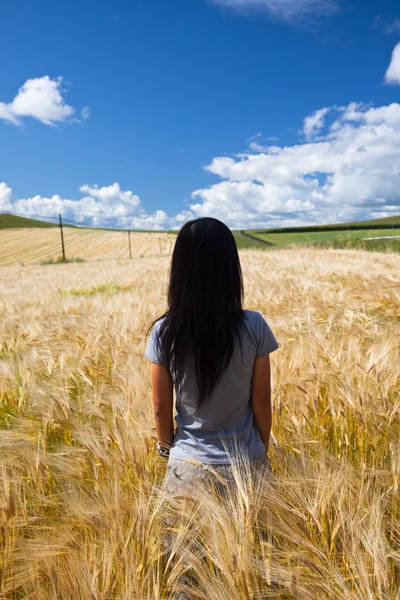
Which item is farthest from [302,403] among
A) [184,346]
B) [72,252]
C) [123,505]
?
[72,252]

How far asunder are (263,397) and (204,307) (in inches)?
16.9

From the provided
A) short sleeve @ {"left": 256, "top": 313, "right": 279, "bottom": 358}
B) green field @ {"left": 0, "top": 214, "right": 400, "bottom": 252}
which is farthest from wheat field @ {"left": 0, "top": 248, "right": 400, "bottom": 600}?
green field @ {"left": 0, "top": 214, "right": 400, "bottom": 252}

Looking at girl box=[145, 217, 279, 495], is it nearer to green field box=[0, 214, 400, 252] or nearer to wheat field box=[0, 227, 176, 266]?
green field box=[0, 214, 400, 252]

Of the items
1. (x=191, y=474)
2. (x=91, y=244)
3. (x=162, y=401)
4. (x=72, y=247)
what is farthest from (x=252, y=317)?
(x=91, y=244)

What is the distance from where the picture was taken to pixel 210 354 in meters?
1.46

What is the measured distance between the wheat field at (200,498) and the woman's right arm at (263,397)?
0.06m

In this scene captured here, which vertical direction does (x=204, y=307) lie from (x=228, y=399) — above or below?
above

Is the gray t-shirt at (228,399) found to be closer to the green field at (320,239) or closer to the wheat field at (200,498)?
the wheat field at (200,498)

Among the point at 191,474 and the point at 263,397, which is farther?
the point at 263,397

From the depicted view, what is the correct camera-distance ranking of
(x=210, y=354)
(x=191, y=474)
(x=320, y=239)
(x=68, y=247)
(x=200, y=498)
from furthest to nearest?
(x=68, y=247), (x=320, y=239), (x=210, y=354), (x=191, y=474), (x=200, y=498)

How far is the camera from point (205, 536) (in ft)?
3.16

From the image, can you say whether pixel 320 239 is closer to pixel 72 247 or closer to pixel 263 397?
pixel 72 247

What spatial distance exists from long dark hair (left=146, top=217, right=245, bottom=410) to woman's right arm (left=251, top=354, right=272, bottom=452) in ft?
0.46

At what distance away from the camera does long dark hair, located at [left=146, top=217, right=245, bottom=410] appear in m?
1.47
